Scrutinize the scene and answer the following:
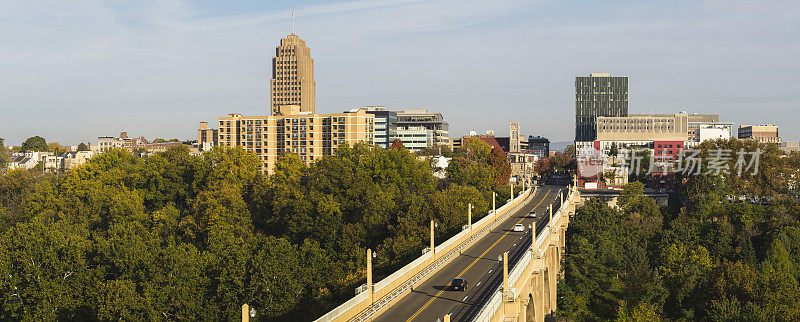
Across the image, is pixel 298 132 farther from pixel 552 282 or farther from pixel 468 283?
pixel 468 283

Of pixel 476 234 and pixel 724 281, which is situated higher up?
pixel 476 234

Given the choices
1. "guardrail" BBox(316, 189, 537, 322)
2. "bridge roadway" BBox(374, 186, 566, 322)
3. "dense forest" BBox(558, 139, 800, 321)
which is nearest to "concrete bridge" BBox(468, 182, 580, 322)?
"bridge roadway" BBox(374, 186, 566, 322)

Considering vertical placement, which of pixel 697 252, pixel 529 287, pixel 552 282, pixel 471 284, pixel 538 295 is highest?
pixel 471 284

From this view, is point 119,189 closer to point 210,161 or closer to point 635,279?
point 210,161

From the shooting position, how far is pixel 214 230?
75188 millimetres

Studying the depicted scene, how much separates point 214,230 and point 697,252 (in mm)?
64454

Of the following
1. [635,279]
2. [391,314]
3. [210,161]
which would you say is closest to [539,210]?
[635,279]

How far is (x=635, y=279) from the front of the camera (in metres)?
85.4

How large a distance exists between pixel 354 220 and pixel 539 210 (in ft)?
105

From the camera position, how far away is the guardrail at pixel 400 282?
126ft

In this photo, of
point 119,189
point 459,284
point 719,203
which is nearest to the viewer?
point 459,284

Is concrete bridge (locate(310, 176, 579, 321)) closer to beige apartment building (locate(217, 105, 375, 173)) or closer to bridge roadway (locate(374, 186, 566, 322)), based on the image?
bridge roadway (locate(374, 186, 566, 322))

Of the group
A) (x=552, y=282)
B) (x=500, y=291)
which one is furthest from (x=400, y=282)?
(x=552, y=282)

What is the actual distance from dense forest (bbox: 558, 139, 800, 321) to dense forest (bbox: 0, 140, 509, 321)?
18.0m
